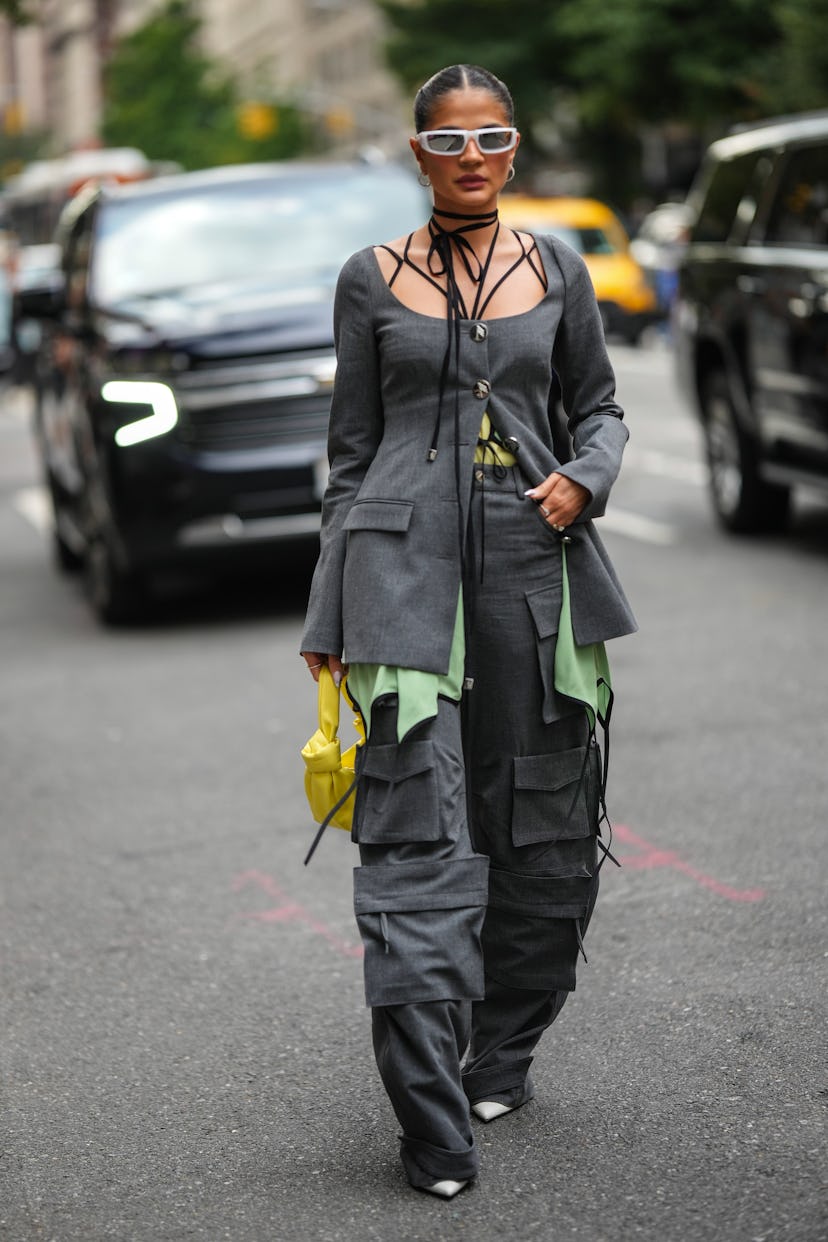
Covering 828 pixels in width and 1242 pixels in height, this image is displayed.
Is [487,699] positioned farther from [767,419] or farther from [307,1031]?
[767,419]

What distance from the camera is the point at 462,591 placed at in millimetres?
3586

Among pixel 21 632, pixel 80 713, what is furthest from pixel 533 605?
pixel 21 632

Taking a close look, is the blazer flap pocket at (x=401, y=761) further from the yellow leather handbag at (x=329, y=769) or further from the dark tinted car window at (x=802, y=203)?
the dark tinted car window at (x=802, y=203)

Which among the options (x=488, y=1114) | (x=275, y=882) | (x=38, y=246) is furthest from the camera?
(x=38, y=246)

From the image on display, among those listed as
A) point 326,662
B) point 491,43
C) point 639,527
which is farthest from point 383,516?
point 491,43

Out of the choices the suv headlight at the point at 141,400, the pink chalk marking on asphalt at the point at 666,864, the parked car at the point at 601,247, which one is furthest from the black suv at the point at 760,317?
the parked car at the point at 601,247

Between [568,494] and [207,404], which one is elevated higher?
[568,494]

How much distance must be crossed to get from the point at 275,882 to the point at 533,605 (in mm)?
2193

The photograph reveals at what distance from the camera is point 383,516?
140 inches

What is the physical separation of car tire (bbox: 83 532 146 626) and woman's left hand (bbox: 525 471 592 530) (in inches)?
247

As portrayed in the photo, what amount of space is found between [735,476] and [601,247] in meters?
18.9

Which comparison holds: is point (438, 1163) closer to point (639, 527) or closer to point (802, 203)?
point (802, 203)

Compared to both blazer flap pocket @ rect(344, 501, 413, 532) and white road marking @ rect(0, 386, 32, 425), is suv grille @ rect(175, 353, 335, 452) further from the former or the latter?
white road marking @ rect(0, 386, 32, 425)

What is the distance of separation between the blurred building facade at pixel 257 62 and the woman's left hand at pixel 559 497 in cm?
5029
